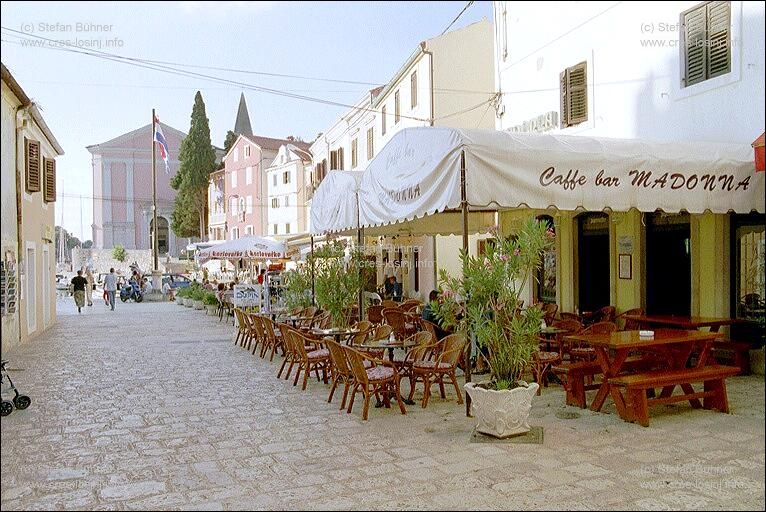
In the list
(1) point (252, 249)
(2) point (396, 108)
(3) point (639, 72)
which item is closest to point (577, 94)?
(3) point (639, 72)

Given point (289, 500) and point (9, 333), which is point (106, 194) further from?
point (289, 500)

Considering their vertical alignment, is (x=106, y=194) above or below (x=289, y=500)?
above

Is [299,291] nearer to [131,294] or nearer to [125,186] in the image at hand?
[131,294]

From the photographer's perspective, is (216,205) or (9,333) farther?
(216,205)

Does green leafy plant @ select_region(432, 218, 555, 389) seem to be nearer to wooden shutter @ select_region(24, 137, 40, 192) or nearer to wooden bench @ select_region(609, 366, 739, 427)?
wooden bench @ select_region(609, 366, 739, 427)

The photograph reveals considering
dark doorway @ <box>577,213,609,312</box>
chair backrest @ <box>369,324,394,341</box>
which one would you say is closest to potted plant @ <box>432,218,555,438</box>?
chair backrest @ <box>369,324,394,341</box>

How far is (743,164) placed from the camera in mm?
7543

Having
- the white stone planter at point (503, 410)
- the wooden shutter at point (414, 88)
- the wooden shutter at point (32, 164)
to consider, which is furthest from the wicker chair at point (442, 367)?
the wooden shutter at point (414, 88)

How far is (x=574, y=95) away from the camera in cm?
1171

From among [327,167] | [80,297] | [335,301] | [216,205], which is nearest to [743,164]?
[335,301]

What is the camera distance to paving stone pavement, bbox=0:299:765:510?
4.47 m

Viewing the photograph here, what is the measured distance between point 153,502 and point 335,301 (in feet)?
20.4

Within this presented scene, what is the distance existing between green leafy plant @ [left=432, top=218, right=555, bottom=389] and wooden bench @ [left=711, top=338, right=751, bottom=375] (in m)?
4.22

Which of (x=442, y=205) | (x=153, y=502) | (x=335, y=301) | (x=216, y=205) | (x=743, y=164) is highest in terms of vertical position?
(x=216, y=205)
